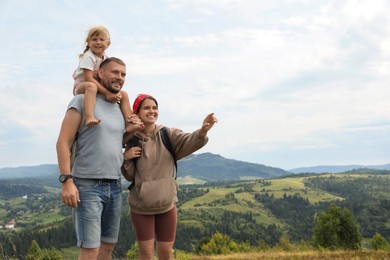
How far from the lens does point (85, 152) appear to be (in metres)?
3.53

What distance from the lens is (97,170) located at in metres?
3.50

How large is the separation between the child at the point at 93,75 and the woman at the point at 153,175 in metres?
0.29

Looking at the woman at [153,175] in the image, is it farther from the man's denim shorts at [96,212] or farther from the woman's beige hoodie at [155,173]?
the man's denim shorts at [96,212]

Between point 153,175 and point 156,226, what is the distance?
2.04 feet

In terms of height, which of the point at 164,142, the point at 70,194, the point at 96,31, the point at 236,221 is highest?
the point at 96,31

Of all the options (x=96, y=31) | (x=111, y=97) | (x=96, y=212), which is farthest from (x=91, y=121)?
(x=96, y=31)

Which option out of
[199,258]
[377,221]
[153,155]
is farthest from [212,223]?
[153,155]

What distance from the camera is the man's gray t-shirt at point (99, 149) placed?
3.50 m

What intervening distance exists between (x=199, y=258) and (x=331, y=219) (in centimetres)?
3976

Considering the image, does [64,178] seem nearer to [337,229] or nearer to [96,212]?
[96,212]

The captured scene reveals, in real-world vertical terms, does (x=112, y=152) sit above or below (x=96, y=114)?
below

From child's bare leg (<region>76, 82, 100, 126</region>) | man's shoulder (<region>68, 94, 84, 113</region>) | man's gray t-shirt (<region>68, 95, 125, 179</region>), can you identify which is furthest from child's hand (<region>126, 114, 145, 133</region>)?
man's shoulder (<region>68, 94, 84, 113</region>)

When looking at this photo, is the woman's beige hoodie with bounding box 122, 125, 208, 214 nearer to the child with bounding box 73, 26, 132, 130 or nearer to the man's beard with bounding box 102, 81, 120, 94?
the child with bounding box 73, 26, 132, 130

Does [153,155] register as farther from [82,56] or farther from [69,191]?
[82,56]
